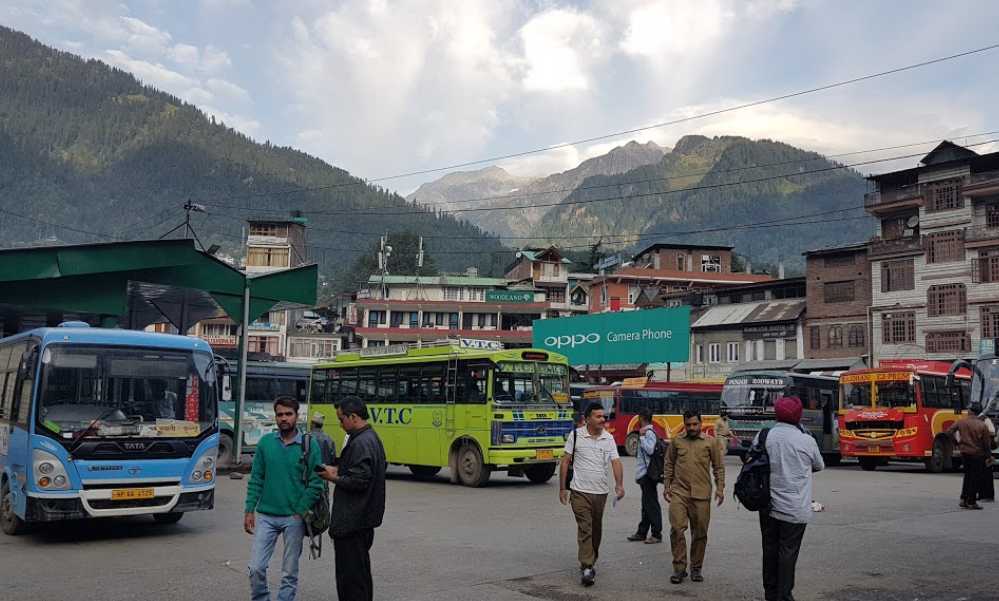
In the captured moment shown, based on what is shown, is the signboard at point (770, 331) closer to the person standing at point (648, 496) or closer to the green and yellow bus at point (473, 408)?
the green and yellow bus at point (473, 408)

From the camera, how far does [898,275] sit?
52.8 metres


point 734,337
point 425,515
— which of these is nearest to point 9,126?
point 734,337

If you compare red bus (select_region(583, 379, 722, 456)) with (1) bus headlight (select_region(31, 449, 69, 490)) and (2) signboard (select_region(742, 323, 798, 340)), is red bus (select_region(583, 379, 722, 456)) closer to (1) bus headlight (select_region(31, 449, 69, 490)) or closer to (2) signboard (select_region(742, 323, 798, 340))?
(2) signboard (select_region(742, 323, 798, 340))

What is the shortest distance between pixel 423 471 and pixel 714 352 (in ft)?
141

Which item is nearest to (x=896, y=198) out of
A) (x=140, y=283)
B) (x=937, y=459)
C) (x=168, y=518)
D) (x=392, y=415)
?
(x=937, y=459)

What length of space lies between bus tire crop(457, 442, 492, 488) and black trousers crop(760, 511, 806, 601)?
11896 mm

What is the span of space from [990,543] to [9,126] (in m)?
218

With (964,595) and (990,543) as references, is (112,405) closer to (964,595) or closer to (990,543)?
(964,595)

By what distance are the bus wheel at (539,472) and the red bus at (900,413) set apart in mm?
10981

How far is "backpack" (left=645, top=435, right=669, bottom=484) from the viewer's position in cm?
1207

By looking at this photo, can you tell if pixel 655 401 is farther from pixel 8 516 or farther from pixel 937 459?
pixel 8 516

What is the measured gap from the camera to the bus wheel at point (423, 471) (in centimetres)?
2219

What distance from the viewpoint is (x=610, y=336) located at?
47938 millimetres

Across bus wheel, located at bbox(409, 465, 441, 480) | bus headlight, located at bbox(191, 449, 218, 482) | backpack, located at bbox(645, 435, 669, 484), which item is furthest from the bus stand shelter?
backpack, located at bbox(645, 435, 669, 484)
